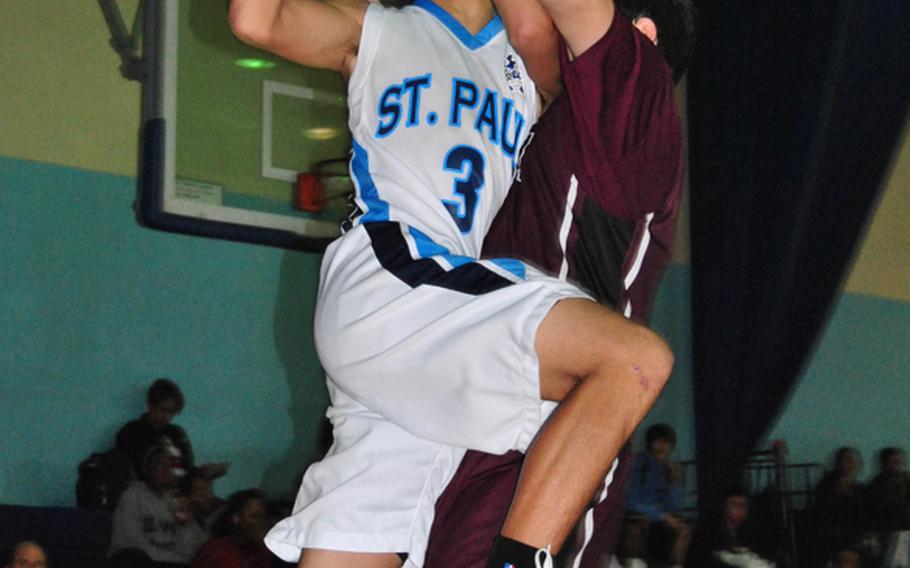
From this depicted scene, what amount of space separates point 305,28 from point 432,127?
1.08 feet

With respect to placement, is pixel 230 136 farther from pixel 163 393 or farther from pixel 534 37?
pixel 534 37

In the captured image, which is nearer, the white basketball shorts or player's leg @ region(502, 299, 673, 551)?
player's leg @ region(502, 299, 673, 551)

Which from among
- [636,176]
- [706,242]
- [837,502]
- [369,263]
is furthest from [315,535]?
[706,242]

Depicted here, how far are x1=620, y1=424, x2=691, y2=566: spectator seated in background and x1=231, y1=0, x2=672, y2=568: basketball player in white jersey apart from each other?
14.2ft

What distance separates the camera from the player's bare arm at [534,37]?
270 cm

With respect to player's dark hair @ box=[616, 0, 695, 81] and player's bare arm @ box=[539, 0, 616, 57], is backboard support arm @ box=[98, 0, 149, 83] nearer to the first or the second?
player's dark hair @ box=[616, 0, 695, 81]

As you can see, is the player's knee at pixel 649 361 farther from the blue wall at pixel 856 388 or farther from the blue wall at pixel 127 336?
the blue wall at pixel 856 388

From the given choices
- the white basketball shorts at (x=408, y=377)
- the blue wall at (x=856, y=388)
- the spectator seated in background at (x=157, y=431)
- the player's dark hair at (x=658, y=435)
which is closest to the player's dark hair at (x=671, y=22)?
the white basketball shorts at (x=408, y=377)

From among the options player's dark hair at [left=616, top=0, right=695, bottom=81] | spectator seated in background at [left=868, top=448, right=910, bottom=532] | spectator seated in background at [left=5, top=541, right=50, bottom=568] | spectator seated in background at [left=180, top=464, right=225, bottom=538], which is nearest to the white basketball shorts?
player's dark hair at [left=616, top=0, right=695, bottom=81]

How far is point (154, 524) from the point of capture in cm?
645

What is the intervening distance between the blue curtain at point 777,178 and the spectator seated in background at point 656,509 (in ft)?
4.08

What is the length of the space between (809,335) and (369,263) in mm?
6752

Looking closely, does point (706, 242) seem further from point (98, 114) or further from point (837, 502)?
point (98, 114)

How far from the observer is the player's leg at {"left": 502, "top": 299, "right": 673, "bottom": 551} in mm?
2246
